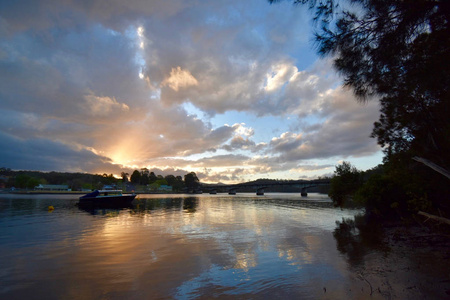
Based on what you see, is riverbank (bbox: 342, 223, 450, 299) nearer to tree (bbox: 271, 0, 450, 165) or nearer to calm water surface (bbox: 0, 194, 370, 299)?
calm water surface (bbox: 0, 194, 370, 299)

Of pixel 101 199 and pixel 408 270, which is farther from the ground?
pixel 101 199

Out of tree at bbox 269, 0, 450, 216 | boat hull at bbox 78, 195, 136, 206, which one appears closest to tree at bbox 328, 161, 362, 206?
tree at bbox 269, 0, 450, 216

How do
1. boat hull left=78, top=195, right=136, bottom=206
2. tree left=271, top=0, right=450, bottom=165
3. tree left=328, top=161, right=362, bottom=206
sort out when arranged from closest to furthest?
1. tree left=271, top=0, right=450, bottom=165
2. tree left=328, top=161, right=362, bottom=206
3. boat hull left=78, top=195, right=136, bottom=206

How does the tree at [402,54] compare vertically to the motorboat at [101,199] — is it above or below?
above

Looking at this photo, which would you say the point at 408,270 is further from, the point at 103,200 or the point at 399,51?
the point at 103,200

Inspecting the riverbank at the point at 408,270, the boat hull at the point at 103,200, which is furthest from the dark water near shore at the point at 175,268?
the boat hull at the point at 103,200

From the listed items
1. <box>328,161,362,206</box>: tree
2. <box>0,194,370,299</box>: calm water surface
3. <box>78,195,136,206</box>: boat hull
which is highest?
<box>328,161,362,206</box>: tree

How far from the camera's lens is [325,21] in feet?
29.7

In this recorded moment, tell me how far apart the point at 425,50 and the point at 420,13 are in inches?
47.5

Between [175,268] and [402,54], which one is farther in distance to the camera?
[175,268]

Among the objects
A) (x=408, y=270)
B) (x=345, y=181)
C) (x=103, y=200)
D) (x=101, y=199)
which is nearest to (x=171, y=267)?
(x=408, y=270)

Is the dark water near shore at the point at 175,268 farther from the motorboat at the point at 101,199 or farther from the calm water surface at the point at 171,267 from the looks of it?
the motorboat at the point at 101,199

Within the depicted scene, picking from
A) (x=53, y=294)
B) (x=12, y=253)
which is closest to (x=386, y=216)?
(x=53, y=294)

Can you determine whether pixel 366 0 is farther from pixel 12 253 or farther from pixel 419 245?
pixel 12 253
